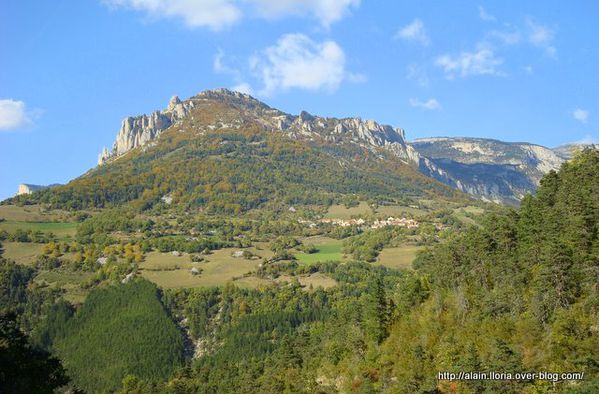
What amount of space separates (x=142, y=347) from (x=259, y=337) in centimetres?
2810

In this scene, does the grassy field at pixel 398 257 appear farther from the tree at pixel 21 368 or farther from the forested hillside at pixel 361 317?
the tree at pixel 21 368

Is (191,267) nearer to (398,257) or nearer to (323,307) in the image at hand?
(323,307)

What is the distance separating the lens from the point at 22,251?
18875cm

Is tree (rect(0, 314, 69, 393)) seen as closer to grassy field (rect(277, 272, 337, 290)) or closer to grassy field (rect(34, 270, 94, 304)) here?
grassy field (rect(277, 272, 337, 290))

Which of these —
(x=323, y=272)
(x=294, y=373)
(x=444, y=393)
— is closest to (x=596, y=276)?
(x=444, y=393)

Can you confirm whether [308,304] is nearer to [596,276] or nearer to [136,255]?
[136,255]

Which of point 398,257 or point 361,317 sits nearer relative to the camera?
point 361,317

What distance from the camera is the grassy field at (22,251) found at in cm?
18162

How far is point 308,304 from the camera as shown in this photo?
148875 millimetres

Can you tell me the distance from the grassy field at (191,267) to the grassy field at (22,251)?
38.7 meters

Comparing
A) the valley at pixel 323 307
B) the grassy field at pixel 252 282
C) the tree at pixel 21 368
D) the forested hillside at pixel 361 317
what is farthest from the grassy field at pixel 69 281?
the tree at pixel 21 368

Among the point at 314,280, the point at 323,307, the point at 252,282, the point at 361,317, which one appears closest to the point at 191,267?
the point at 252,282

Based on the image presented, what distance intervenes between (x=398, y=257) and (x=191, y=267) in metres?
71.8

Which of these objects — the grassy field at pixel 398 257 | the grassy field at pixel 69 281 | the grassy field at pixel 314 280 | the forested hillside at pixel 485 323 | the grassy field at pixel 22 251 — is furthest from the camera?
the grassy field at pixel 22 251
